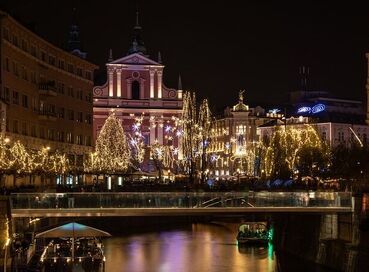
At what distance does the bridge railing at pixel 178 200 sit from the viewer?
66.0 metres

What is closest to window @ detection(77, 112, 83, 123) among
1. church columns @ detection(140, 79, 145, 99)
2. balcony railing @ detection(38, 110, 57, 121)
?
balcony railing @ detection(38, 110, 57, 121)

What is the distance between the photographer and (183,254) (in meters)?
88.5

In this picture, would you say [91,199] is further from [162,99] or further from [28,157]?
[162,99]

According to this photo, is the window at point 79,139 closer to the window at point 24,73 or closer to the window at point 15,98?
the window at point 24,73

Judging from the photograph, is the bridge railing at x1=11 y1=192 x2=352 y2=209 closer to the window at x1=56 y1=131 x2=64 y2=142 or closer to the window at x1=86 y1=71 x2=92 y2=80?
the window at x1=56 y1=131 x2=64 y2=142

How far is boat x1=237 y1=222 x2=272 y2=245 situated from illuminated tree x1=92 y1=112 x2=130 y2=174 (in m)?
35.3

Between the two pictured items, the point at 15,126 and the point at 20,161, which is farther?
the point at 15,126

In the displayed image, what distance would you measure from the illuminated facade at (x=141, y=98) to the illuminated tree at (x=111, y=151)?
38.7m

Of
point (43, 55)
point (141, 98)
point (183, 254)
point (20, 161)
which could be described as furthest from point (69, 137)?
point (141, 98)

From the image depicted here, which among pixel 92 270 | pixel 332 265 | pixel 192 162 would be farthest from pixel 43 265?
pixel 192 162

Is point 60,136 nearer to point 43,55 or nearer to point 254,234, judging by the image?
point 43,55

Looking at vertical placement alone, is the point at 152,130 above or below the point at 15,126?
above

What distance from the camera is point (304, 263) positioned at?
78875mm

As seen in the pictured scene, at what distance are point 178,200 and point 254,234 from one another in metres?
31.5
